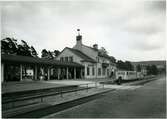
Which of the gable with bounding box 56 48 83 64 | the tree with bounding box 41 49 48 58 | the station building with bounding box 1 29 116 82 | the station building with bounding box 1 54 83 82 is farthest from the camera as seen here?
the tree with bounding box 41 49 48 58

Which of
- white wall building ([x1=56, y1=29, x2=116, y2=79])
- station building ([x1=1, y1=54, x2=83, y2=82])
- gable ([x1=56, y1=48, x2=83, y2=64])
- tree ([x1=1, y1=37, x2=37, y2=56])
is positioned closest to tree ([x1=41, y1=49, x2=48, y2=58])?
tree ([x1=1, y1=37, x2=37, y2=56])

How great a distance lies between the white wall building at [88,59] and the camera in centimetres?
3812

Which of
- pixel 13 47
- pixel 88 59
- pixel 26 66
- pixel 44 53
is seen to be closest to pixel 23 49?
pixel 13 47

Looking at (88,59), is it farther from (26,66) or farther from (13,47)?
(13,47)

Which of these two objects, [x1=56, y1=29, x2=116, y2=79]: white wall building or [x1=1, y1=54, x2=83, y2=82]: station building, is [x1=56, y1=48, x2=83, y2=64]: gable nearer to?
[x1=56, y1=29, x2=116, y2=79]: white wall building

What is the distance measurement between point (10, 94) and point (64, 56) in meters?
30.0

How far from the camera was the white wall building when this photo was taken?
125 ft

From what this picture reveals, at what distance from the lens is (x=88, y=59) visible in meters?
39.6

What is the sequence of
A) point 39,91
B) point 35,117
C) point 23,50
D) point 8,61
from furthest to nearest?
point 23,50, point 8,61, point 39,91, point 35,117

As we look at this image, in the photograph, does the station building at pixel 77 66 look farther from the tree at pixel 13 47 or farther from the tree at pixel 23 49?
the tree at pixel 23 49

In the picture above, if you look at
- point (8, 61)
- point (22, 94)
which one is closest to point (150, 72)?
point (8, 61)

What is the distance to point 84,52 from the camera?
4375 cm

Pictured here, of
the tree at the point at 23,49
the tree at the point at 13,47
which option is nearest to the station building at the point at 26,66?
the tree at the point at 13,47

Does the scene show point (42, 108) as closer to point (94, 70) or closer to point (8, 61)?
point (8, 61)
